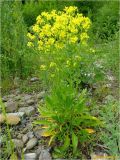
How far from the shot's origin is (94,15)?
32.2 feet

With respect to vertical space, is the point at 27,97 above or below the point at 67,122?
above

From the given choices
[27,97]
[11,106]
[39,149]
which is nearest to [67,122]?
[39,149]

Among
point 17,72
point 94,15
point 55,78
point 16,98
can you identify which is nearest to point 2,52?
point 17,72

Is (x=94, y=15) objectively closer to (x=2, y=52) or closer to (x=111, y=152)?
(x=2, y=52)

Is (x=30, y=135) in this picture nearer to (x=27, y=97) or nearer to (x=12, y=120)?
(x=12, y=120)

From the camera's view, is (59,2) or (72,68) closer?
(72,68)

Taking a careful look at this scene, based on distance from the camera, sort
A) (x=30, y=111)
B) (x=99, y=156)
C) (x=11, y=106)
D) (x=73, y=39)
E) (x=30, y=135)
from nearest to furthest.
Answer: (x=99, y=156)
(x=73, y=39)
(x=30, y=135)
(x=30, y=111)
(x=11, y=106)

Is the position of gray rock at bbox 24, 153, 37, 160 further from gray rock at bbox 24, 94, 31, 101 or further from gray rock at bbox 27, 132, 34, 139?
gray rock at bbox 24, 94, 31, 101

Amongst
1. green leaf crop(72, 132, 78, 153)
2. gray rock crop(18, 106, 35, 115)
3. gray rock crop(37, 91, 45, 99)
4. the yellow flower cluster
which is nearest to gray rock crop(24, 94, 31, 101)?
gray rock crop(37, 91, 45, 99)

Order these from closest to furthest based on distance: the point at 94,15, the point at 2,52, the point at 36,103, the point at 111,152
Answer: the point at 111,152
the point at 36,103
the point at 2,52
the point at 94,15

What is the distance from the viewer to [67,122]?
4.07 metres

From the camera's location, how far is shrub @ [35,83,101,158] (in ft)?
13.0

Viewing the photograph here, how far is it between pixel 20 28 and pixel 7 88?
3.44ft

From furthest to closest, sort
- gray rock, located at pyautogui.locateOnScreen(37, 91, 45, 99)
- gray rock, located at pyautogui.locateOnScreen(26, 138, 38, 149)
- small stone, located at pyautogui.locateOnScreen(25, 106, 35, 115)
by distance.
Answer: gray rock, located at pyautogui.locateOnScreen(37, 91, 45, 99) → small stone, located at pyautogui.locateOnScreen(25, 106, 35, 115) → gray rock, located at pyautogui.locateOnScreen(26, 138, 38, 149)
